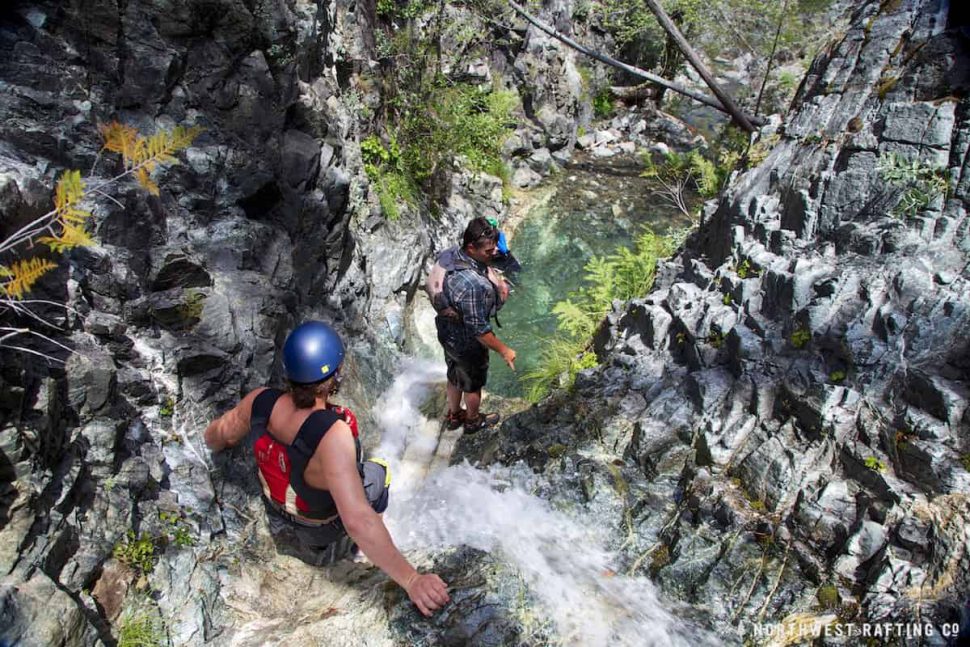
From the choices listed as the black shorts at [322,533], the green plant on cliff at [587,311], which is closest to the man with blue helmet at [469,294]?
the green plant on cliff at [587,311]

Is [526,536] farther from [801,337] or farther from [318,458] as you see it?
[801,337]

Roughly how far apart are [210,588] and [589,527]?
2816 mm

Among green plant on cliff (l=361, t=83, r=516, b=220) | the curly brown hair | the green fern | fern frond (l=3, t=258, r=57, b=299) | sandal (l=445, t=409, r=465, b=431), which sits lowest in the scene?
sandal (l=445, t=409, r=465, b=431)

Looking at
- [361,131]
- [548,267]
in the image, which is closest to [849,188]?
[548,267]

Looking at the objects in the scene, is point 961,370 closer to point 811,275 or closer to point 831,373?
point 831,373

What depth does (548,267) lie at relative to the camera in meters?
10.8

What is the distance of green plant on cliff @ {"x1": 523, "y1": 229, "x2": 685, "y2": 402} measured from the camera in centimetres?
719

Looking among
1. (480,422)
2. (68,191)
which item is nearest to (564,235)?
(480,422)

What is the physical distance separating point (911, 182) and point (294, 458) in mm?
5353

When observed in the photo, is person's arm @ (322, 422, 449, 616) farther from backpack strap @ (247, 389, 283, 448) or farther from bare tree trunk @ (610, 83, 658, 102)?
bare tree trunk @ (610, 83, 658, 102)

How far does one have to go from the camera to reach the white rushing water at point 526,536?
12.0 feet

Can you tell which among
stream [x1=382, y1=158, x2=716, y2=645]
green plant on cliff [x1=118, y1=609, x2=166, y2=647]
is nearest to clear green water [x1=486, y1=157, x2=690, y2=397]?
stream [x1=382, y1=158, x2=716, y2=645]

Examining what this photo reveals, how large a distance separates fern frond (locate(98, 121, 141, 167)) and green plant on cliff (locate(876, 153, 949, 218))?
245 inches

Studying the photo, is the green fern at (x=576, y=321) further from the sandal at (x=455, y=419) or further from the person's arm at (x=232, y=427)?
the person's arm at (x=232, y=427)
